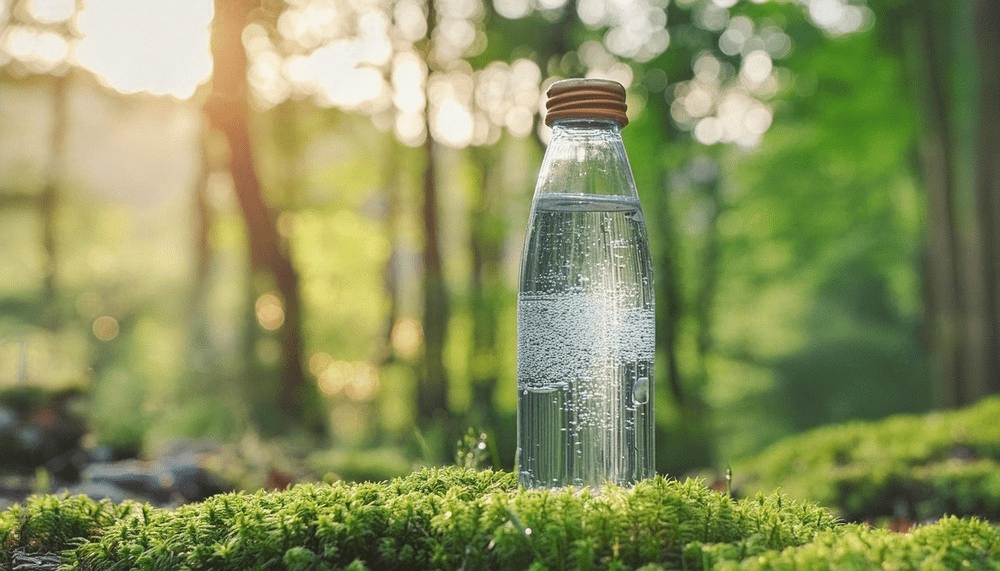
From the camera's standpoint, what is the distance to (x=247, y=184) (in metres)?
12.2

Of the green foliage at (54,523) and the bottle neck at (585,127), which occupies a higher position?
the bottle neck at (585,127)

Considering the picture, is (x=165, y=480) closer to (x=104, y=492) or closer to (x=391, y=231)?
(x=104, y=492)

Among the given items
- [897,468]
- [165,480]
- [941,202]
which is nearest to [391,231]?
[941,202]

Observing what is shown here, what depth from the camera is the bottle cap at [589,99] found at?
89.4 inches

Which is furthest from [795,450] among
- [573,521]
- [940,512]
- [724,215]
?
[724,215]

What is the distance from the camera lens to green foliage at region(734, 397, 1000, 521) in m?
5.88

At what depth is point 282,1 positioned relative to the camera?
12.8 m

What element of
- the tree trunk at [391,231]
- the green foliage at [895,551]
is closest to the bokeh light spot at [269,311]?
the tree trunk at [391,231]

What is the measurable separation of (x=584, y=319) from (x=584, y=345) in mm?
74

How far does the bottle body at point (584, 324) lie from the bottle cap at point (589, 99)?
0.10 metres

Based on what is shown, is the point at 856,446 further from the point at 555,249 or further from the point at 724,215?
the point at 724,215

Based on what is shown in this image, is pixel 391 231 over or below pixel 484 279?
over

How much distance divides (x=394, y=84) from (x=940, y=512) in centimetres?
1255

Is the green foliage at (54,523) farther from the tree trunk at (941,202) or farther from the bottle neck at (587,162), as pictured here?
the tree trunk at (941,202)
